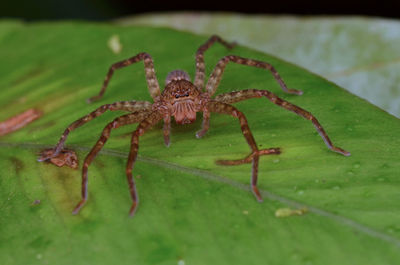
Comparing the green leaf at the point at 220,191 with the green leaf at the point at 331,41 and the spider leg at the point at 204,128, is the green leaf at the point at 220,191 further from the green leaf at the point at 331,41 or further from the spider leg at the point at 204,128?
the green leaf at the point at 331,41

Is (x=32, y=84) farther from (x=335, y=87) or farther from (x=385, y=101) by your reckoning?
(x=385, y=101)

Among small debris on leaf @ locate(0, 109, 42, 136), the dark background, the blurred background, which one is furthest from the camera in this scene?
the dark background

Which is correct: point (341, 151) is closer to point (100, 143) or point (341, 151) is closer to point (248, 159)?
point (248, 159)

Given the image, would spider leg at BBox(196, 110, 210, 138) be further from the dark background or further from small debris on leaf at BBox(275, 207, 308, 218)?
the dark background

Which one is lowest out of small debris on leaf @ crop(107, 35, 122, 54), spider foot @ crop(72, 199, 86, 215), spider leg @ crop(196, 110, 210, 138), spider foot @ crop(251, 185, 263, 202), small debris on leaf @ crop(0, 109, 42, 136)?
spider foot @ crop(72, 199, 86, 215)

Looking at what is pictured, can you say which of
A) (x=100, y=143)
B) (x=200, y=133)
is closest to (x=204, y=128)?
(x=200, y=133)

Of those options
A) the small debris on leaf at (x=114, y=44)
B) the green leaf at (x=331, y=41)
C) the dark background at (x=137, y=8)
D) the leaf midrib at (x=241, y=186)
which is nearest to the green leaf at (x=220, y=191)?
the leaf midrib at (x=241, y=186)

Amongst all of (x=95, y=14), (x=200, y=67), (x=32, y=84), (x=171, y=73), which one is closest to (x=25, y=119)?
(x=32, y=84)

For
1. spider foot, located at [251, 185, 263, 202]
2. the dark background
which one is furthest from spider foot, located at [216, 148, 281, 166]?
the dark background
